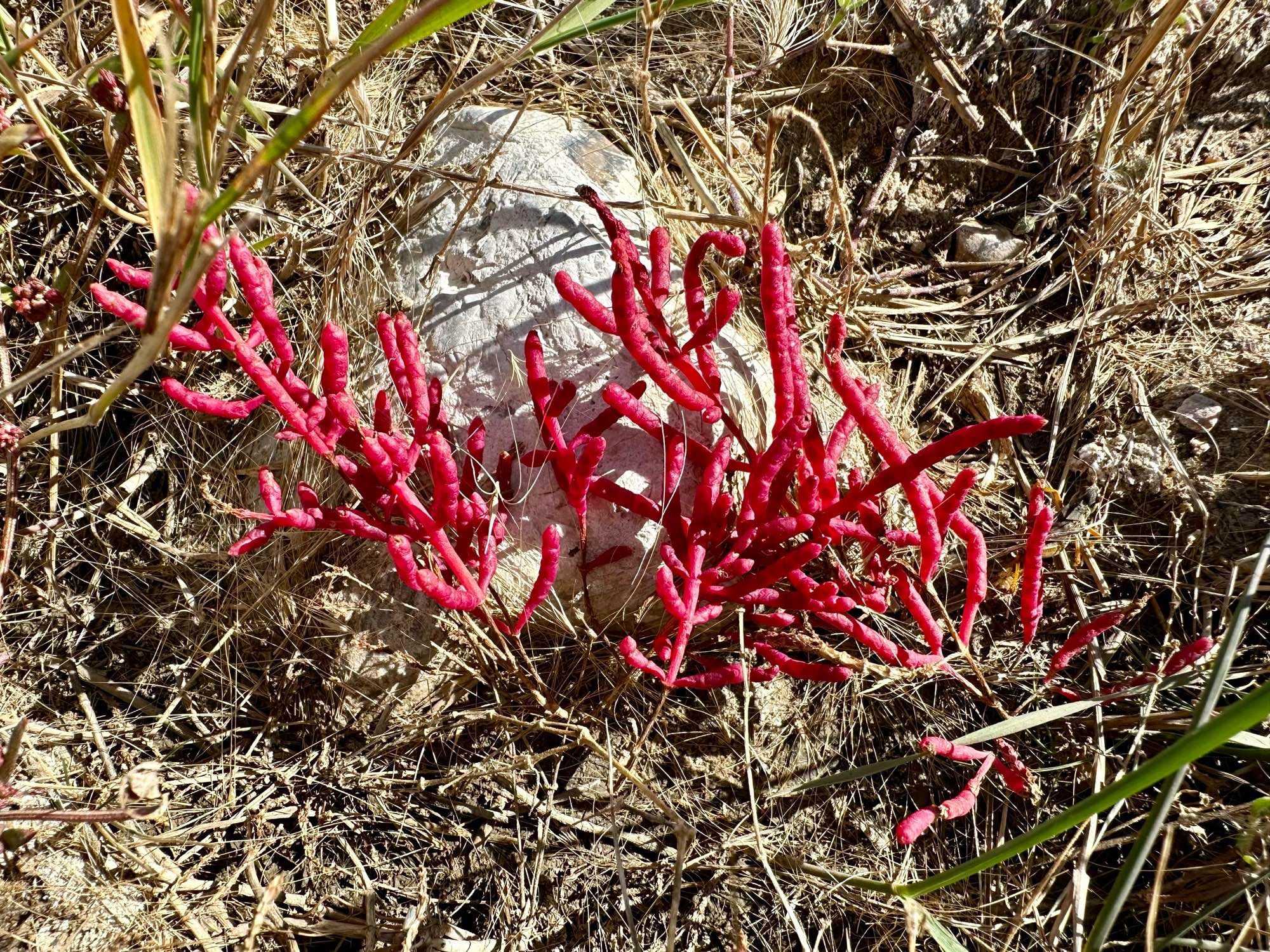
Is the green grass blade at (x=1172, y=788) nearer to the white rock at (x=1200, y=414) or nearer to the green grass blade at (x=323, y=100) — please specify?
the white rock at (x=1200, y=414)

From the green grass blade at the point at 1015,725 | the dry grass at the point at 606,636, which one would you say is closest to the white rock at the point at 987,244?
the dry grass at the point at 606,636

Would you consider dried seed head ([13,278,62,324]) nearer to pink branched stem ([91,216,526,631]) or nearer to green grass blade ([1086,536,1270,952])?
pink branched stem ([91,216,526,631])

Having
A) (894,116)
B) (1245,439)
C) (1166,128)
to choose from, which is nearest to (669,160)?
(894,116)

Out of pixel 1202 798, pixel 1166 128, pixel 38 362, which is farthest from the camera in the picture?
pixel 1166 128

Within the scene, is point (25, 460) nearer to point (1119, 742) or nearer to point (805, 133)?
point (805, 133)

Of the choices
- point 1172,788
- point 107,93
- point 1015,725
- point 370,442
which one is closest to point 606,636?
point 370,442

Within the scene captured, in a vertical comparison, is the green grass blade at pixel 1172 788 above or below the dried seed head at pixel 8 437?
below
